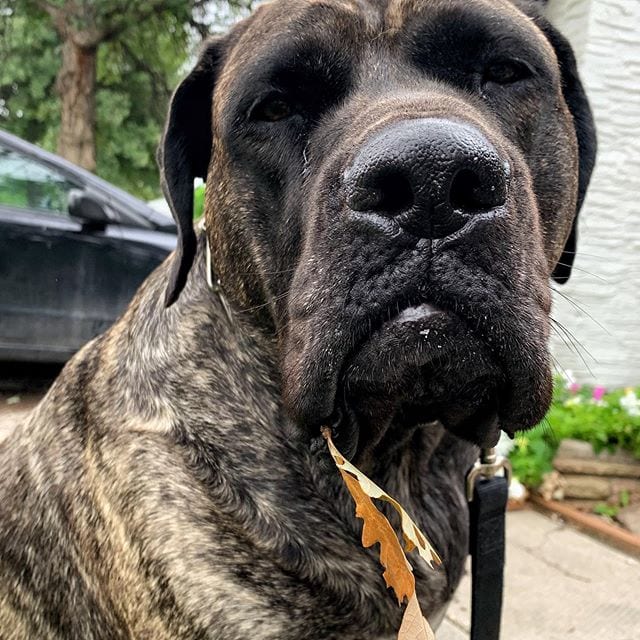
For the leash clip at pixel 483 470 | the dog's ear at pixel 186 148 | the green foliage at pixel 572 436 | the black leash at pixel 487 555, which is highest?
the dog's ear at pixel 186 148

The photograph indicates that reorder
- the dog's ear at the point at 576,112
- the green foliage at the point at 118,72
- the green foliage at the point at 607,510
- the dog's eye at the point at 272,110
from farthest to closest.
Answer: the green foliage at the point at 118,72 < the green foliage at the point at 607,510 < the dog's ear at the point at 576,112 < the dog's eye at the point at 272,110

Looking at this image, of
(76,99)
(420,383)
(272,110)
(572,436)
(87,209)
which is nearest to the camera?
(420,383)

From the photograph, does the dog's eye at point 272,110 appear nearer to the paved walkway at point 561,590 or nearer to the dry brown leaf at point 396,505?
the dry brown leaf at point 396,505

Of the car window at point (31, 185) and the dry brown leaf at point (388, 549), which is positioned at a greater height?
the dry brown leaf at point (388, 549)

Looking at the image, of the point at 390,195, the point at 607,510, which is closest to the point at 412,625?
the point at 390,195

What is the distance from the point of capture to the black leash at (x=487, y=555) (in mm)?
1820

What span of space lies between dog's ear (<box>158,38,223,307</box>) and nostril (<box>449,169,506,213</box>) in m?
0.91

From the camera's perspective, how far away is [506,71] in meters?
1.73

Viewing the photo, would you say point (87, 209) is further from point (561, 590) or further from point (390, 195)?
point (390, 195)

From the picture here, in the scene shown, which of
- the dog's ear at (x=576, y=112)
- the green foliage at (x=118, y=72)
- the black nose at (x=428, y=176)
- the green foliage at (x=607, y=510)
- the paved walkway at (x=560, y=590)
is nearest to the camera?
the black nose at (x=428, y=176)

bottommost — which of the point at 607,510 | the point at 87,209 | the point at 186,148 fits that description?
the point at 607,510

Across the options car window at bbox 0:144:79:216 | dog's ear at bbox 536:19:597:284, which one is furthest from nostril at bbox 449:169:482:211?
car window at bbox 0:144:79:216

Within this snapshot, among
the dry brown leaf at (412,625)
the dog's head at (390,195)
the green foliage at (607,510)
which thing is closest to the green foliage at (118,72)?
the green foliage at (607,510)

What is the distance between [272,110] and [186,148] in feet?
1.45
